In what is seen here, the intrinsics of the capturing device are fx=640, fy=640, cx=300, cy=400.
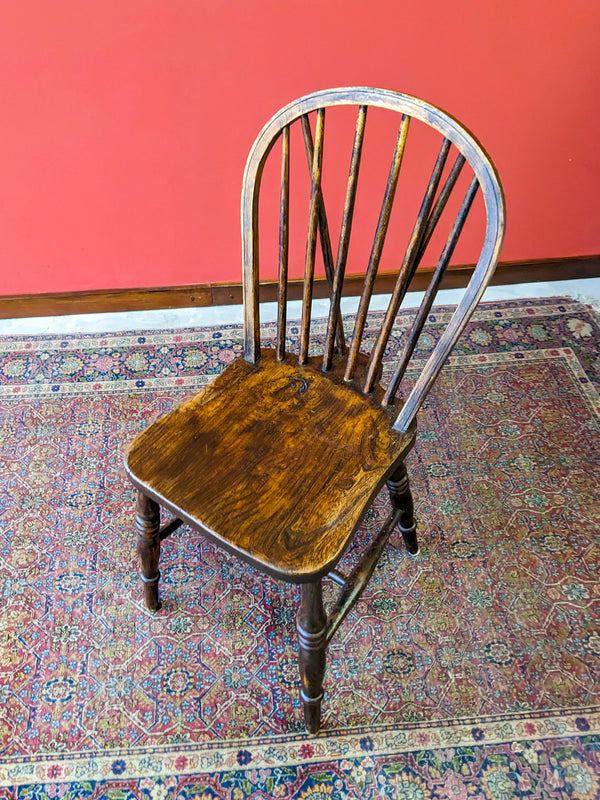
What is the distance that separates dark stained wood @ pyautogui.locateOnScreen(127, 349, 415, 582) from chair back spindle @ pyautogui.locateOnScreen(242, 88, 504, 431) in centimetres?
6

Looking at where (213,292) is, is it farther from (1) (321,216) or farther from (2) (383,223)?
(2) (383,223)

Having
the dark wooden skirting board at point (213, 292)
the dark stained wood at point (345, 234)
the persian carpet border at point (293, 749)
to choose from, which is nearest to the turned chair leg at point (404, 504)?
the dark stained wood at point (345, 234)

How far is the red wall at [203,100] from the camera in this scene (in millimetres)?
1846

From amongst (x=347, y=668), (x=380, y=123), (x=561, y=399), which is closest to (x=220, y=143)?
(x=380, y=123)

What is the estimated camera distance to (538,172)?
225cm

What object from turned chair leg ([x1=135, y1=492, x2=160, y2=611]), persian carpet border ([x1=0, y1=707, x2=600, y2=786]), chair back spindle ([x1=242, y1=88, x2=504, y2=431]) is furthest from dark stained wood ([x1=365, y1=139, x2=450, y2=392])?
persian carpet border ([x1=0, y1=707, x2=600, y2=786])

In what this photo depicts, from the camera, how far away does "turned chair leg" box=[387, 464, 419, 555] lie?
150 cm

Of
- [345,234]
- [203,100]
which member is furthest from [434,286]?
[203,100]

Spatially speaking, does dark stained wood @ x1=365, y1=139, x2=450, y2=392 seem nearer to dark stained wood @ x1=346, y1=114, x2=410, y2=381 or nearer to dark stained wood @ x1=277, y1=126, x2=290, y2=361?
dark stained wood @ x1=346, y1=114, x2=410, y2=381

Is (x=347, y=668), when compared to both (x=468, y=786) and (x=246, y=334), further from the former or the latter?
(x=246, y=334)

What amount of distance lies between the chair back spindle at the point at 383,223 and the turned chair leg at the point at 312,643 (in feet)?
1.25

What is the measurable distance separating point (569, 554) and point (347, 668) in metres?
0.68

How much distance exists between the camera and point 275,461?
126 cm

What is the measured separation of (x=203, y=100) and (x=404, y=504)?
1367mm
